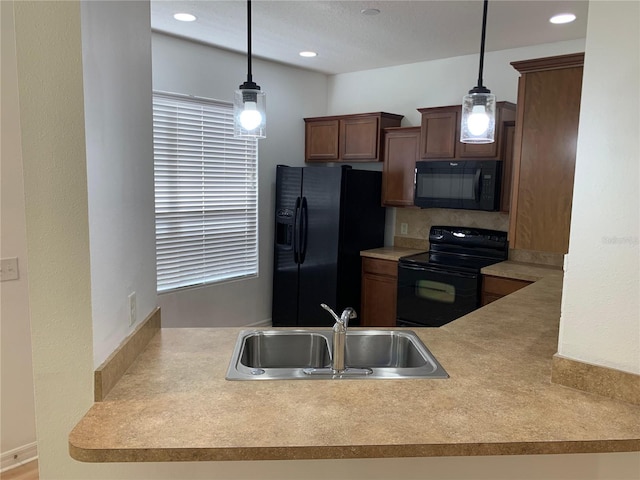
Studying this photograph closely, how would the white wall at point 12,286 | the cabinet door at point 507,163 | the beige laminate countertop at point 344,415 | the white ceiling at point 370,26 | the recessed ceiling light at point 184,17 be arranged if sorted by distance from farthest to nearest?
the cabinet door at point 507,163 < the recessed ceiling light at point 184,17 < the white ceiling at point 370,26 < the white wall at point 12,286 < the beige laminate countertop at point 344,415

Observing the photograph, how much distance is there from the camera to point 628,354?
138cm

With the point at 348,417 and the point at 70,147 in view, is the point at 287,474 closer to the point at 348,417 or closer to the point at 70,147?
the point at 348,417

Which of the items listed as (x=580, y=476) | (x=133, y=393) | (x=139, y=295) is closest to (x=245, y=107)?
(x=139, y=295)

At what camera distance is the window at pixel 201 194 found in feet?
12.9

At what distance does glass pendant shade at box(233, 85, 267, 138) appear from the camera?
2.04 metres

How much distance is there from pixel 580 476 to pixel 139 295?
1559 mm

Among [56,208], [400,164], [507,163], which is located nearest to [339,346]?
[56,208]

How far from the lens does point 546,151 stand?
187 cm

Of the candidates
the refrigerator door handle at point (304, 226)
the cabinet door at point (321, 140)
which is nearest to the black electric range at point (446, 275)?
the refrigerator door handle at point (304, 226)

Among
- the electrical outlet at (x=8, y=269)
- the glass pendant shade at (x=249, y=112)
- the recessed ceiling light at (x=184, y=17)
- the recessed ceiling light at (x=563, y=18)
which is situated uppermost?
the recessed ceiling light at (x=563, y=18)

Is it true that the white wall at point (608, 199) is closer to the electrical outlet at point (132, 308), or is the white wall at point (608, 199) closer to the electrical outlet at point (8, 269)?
the electrical outlet at point (132, 308)

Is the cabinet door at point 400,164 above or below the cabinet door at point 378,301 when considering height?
above

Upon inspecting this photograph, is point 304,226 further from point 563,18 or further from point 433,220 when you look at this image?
point 563,18

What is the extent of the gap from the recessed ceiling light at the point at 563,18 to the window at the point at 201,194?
2605mm
